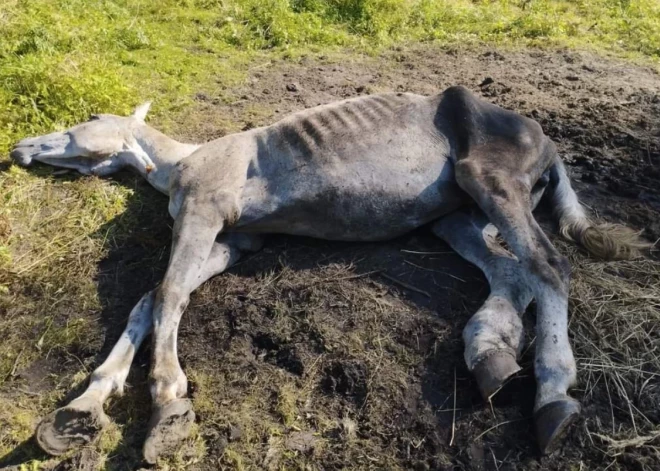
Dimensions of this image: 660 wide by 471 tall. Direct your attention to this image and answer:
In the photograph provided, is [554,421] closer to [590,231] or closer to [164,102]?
[590,231]

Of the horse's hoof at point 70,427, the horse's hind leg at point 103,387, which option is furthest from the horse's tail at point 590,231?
the horse's hoof at point 70,427

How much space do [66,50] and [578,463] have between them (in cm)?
670

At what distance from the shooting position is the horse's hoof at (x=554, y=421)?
3107 millimetres

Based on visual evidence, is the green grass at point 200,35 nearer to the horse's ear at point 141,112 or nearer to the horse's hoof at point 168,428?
the horse's ear at point 141,112

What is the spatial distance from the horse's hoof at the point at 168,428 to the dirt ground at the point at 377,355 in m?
0.08

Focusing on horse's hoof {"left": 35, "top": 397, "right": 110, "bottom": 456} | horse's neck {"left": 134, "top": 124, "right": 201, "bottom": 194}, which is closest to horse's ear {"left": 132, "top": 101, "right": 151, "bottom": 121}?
horse's neck {"left": 134, "top": 124, "right": 201, "bottom": 194}

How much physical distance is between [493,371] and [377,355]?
2.22ft

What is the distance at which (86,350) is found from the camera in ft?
13.1

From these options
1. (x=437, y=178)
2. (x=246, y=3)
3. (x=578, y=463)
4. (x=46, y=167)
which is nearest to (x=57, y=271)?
(x=46, y=167)

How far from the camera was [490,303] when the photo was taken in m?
3.85

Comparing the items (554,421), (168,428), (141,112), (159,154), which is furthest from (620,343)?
(141,112)

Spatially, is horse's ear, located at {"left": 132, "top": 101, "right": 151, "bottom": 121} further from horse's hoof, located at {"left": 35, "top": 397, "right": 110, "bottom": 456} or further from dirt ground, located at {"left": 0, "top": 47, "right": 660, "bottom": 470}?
horse's hoof, located at {"left": 35, "top": 397, "right": 110, "bottom": 456}

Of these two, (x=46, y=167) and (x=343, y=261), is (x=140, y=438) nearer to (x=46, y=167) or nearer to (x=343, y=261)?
(x=343, y=261)

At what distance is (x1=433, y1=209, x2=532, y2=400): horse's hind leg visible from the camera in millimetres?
3424
